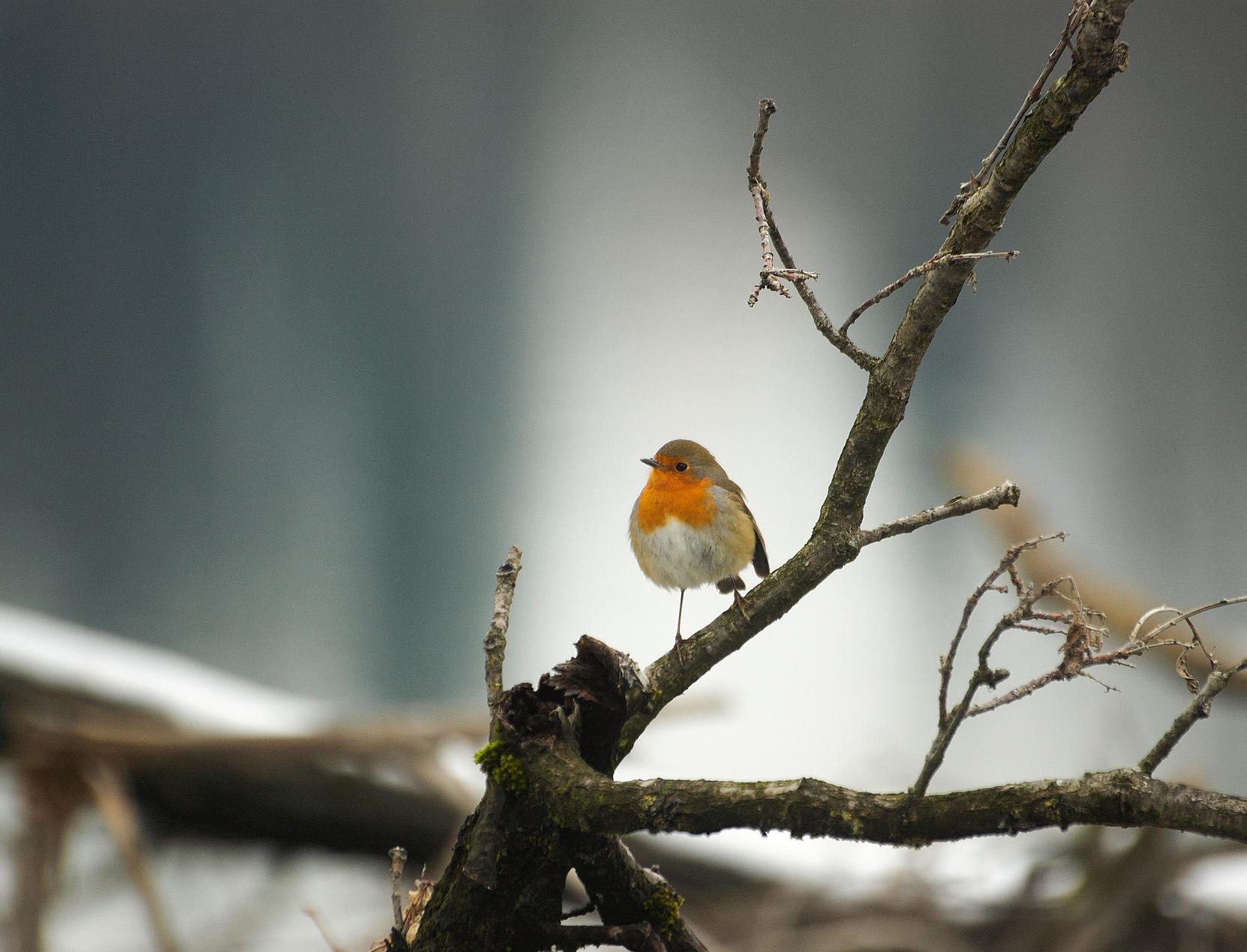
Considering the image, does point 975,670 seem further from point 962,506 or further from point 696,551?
point 696,551

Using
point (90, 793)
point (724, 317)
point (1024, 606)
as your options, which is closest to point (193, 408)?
point (90, 793)

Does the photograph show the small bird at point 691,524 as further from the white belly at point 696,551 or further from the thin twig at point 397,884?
the thin twig at point 397,884

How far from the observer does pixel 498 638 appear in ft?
2.56

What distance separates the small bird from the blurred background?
1.89m

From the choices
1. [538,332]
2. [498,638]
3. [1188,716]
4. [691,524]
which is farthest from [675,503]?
[538,332]

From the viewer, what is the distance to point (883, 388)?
2.36 feet

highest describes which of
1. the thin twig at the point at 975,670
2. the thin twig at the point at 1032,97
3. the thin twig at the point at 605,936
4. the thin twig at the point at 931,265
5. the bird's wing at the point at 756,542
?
the bird's wing at the point at 756,542

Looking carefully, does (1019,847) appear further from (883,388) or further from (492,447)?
(883,388)

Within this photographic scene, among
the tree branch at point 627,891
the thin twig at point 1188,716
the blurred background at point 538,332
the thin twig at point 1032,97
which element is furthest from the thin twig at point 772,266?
the blurred background at point 538,332

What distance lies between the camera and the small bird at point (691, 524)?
139 cm

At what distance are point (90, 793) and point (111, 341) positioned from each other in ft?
5.72

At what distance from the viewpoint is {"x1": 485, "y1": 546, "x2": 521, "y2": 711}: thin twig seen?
0.77 metres

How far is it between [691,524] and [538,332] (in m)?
2.43

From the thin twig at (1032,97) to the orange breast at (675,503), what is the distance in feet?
2.40
